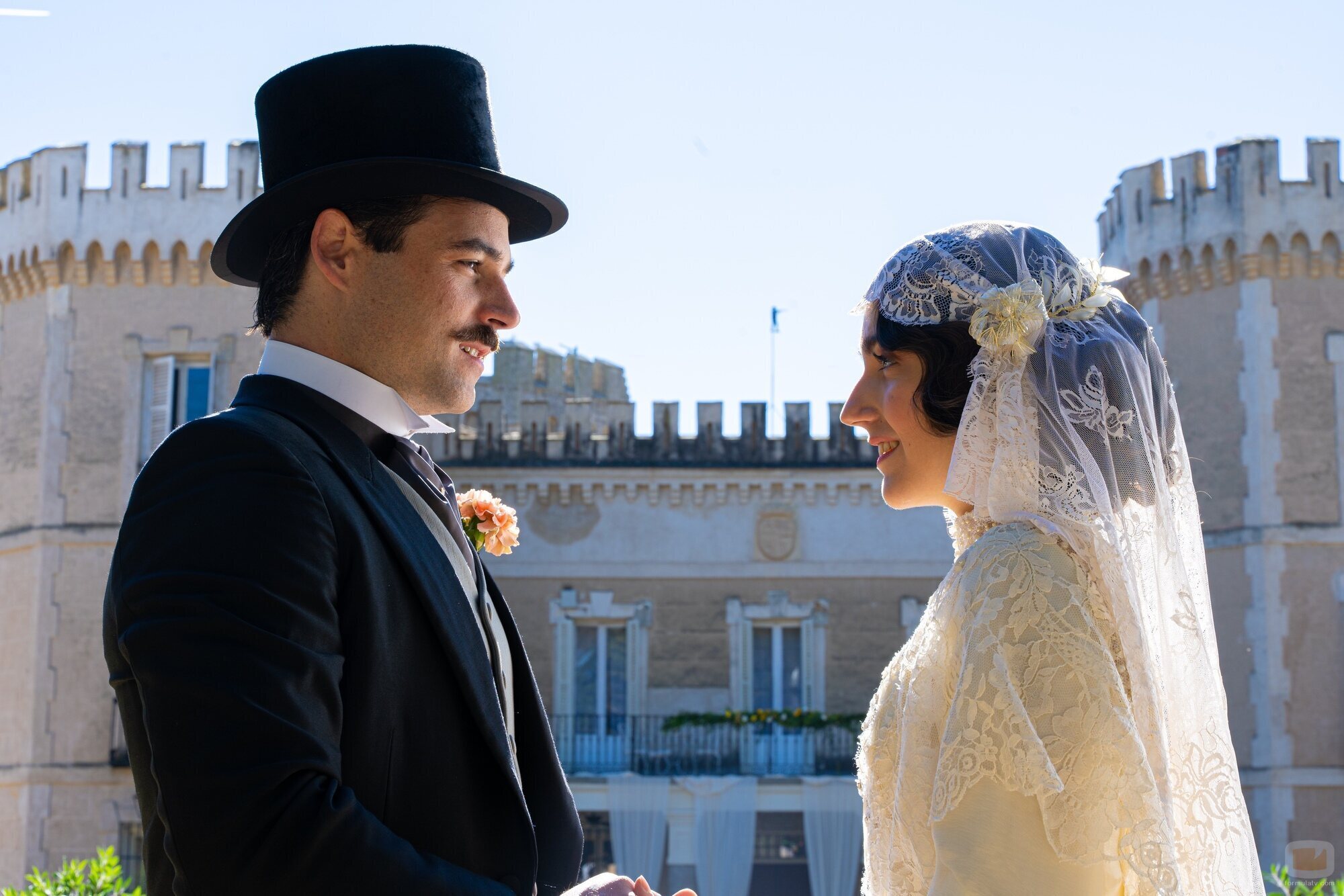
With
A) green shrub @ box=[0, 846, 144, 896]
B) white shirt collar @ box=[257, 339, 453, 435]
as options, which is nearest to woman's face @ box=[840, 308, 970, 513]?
white shirt collar @ box=[257, 339, 453, 435]

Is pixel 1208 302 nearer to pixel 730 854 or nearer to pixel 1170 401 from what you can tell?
pixel 730 854

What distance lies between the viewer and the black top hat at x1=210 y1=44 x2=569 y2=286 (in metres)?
2.31

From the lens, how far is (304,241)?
236cm

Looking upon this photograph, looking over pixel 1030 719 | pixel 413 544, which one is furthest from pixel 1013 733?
pixel 413 544

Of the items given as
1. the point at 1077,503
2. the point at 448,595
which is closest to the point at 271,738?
the point at 448,595

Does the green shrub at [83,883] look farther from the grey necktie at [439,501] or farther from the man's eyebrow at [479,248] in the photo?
the man's eyebrow at [479,248]

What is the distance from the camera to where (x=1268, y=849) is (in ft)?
54.8

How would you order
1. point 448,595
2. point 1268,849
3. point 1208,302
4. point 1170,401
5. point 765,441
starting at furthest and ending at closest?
point 765,441 < point 1208,302 < point 1268,849 < point 1170,401 < point 448,595

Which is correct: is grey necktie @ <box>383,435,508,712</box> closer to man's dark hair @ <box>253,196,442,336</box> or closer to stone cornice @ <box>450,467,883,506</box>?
man's dark hair @ <box>253,196,442,336</box>

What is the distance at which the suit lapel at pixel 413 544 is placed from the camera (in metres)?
2.12

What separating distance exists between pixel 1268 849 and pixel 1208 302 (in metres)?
6.08

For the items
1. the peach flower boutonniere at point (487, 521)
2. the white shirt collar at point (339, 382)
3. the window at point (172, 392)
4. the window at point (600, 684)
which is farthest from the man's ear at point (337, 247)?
the window at point (600, 684)

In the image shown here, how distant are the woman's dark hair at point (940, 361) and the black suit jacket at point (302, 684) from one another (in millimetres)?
875

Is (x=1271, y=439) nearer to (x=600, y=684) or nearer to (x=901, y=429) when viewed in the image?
(x=600, y=684)
